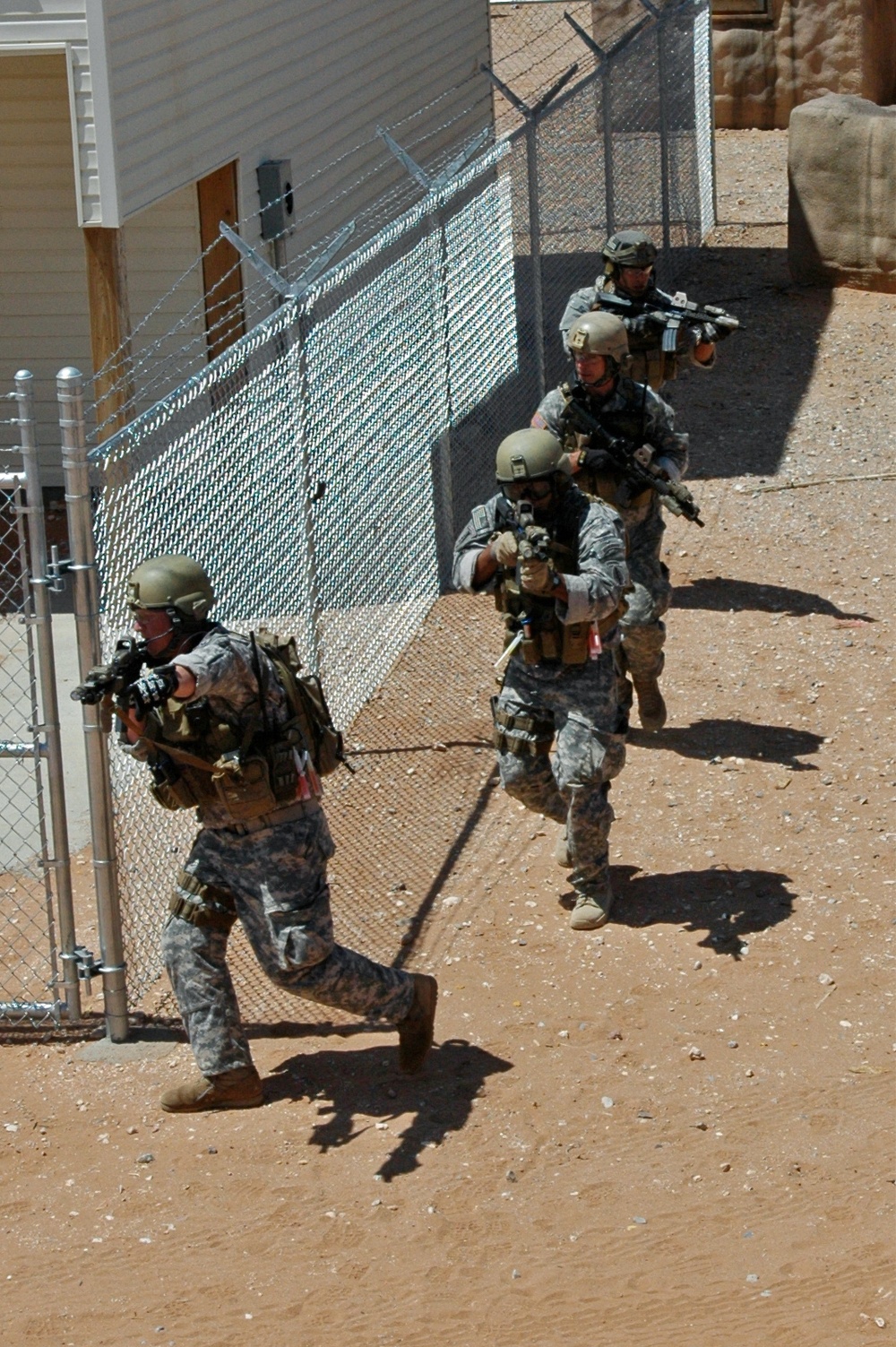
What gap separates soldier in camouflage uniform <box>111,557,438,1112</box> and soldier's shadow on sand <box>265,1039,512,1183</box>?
8.3 inches

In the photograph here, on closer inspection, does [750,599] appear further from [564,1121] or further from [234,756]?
[234,756]

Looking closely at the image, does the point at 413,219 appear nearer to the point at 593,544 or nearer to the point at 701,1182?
the point at 593,544

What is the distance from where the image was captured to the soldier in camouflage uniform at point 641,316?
862 centimetres

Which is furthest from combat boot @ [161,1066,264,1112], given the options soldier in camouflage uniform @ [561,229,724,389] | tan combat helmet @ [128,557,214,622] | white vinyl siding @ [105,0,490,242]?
Answer: white vinyl siding @ [105,0,490,242]

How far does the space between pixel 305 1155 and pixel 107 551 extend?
7.14ft

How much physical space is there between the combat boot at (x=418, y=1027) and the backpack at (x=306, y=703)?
718mm

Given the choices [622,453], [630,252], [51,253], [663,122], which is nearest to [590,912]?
[622,453]

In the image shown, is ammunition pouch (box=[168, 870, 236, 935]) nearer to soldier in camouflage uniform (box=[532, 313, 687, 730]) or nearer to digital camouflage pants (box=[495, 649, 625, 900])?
digital camouflage pants (box=[495, 649, 625, 900])

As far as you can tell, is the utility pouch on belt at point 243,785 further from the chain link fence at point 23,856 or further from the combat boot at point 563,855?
the combat boot at point 563,855

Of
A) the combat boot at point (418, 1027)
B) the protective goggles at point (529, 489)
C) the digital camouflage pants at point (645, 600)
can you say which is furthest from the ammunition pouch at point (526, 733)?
the digital camouflage pants at point (645, 600)

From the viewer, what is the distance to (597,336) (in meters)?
7.30

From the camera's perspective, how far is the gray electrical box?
11531 mm

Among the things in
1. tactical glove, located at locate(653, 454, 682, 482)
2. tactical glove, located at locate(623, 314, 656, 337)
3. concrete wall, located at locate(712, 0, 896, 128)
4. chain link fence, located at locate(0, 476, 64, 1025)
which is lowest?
chain link fence, located at locate(0, 476, 64, 1025)

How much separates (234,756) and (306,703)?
326 millimetres
